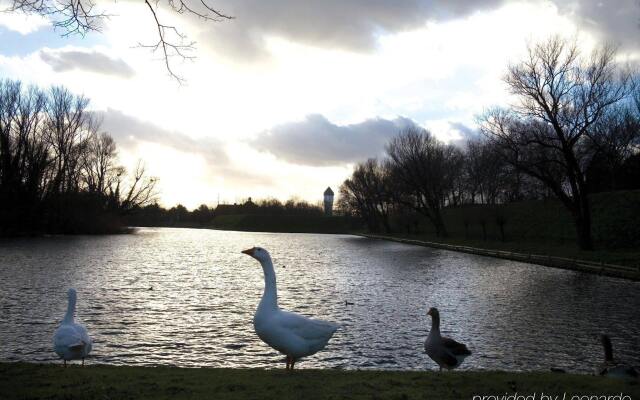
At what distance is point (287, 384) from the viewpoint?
6.75 m

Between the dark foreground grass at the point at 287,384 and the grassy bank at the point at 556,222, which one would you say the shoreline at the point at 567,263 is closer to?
the grassy bank at the point at 556,222

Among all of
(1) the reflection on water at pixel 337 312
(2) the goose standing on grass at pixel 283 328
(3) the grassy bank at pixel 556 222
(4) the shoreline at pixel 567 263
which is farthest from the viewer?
(3) the grassy bank at pixel 556 222

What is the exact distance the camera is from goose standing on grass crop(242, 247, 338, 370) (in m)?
6.85

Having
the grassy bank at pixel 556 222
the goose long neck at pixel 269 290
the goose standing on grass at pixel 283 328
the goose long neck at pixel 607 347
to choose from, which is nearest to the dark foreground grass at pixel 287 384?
the goose standing on grass at pixel 283 328

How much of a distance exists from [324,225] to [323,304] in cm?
12985

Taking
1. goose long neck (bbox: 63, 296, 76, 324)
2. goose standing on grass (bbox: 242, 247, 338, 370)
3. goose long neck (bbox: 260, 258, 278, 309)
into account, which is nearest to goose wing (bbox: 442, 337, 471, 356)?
goose standing on grass (bbox: 242, 247, 338, 370)

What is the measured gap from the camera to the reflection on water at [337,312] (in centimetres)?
1180

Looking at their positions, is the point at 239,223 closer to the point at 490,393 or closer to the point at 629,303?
the point at 629,303

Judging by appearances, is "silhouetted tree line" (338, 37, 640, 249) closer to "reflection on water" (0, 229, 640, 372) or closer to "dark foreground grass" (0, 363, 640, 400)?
"reflection on water" (0, 229, 640, 372)

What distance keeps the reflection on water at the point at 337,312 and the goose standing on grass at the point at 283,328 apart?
421cm

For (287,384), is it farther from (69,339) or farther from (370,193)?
(370,193)

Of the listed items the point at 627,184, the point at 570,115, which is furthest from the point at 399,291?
the point at 627,184

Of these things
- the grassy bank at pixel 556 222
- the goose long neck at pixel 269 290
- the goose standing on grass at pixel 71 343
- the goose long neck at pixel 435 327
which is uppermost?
the grassy bank at pixel 556 222

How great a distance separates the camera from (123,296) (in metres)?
20.9
